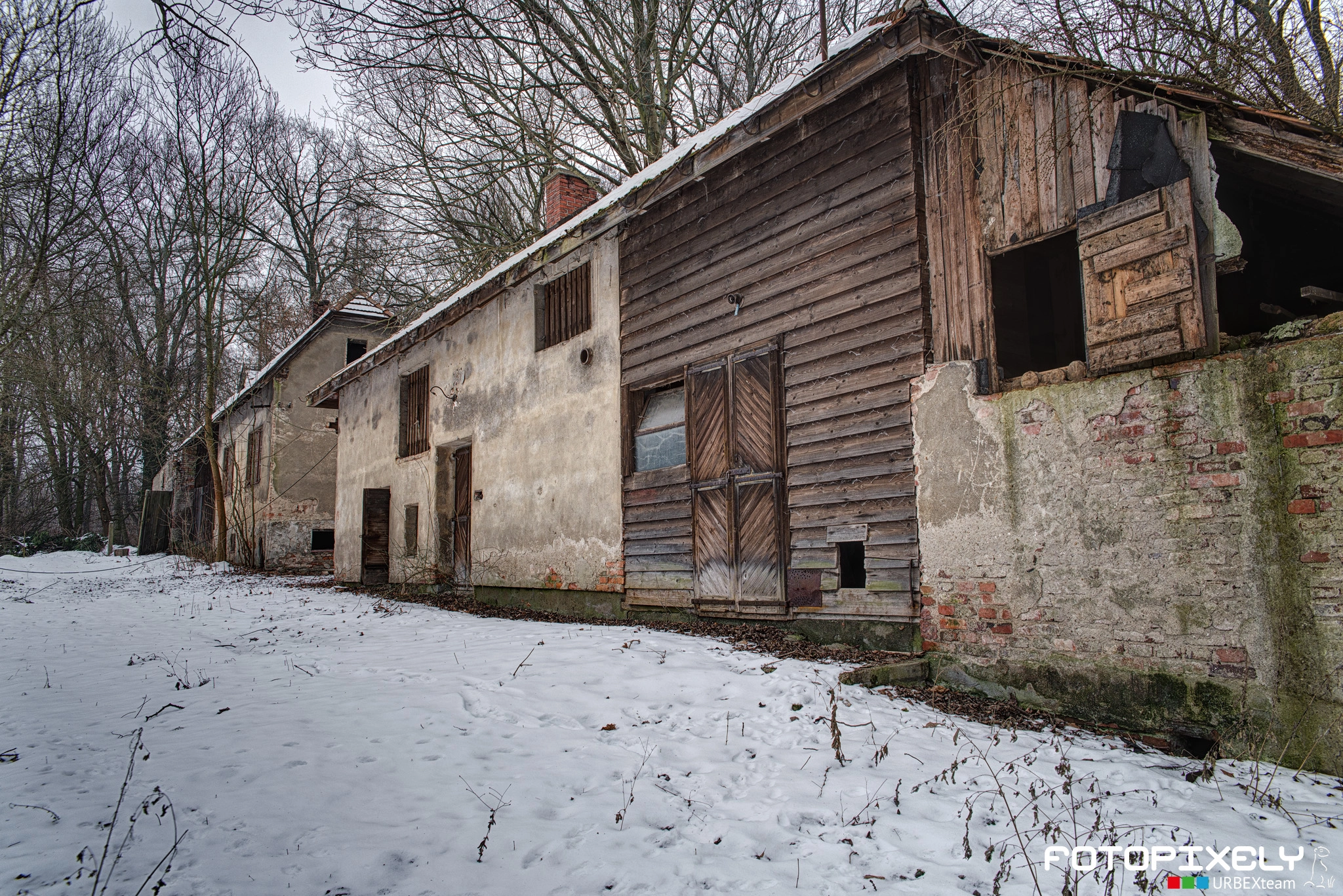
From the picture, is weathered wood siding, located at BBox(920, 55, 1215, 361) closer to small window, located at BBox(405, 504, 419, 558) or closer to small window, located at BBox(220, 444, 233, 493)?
small window, located at BBox(405, 504, 419, 558)

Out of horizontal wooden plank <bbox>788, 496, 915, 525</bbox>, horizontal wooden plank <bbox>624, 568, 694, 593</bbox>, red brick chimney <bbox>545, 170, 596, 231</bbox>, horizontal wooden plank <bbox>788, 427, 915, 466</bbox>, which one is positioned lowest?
horizontal wooden plank <bbox>624, 568, 694, 593</bbox>

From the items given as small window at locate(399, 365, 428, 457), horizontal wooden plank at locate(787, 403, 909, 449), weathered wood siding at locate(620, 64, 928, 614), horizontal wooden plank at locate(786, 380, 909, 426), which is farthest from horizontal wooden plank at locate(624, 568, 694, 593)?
small window at locate(399, 365, 428, 457)

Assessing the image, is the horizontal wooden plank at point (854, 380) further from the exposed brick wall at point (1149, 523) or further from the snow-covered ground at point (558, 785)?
the snow-covered ground at point (558, 785)

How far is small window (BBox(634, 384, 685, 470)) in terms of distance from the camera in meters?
7.80

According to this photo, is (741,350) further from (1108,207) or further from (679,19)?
(679,19)

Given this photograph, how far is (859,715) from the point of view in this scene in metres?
A: 4.34

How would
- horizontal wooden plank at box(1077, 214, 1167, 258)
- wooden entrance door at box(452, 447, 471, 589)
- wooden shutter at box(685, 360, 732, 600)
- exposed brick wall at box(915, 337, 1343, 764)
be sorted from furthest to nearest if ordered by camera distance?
wooden entrance door at box(452, 447, 471, 589)
wooden shutter at box(685, 360, 732, 600)
horizontal wooden plank at box(1077, 214, 1167, 258)
exposed brick wall at box(915, 337, 1343, 764)

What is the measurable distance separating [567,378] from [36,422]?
91.8 ft

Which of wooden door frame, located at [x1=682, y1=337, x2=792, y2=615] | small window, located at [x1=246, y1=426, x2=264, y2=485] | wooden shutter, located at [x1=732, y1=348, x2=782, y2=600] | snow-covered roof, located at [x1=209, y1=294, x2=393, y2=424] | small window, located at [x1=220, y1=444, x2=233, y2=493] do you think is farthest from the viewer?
small window, located at [x1=220, y1=444, x2=233, y2=493]

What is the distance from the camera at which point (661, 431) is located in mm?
8000

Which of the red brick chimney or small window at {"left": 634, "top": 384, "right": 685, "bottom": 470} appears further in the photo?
the red brick chimney

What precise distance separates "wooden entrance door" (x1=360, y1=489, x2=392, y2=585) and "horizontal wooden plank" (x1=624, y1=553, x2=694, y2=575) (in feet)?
23.7

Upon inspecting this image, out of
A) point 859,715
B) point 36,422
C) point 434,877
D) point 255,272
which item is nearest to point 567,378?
point 859,715

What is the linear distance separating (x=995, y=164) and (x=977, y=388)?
1583 millimetres
